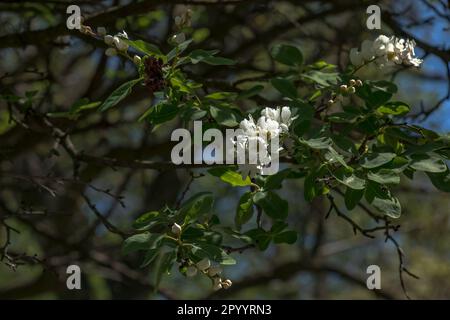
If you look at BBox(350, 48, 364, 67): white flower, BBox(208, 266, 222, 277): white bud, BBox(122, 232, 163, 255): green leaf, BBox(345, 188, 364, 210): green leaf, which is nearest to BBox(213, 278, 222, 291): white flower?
BBox(208, 266, 222, 277): white bud

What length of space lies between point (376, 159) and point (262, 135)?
35cm

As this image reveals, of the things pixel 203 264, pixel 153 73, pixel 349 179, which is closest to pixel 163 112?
pixel 153 73

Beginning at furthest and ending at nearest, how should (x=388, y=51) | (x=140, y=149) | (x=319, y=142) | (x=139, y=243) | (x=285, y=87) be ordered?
(x=140, y=149) < (x=285, y=87) < (x=388, y=51) < (x=319, y=142) < (x=139, y=243)

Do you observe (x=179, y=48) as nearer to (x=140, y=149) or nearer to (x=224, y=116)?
(x=224, y=116)

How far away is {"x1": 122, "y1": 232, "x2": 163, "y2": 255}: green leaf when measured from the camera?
6.56 ft

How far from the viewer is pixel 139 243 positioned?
2.01 meters

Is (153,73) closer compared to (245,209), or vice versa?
(153,73)

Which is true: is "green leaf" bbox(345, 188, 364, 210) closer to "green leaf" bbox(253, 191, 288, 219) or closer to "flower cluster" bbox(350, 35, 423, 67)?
"green leaf" bbox(253, 191, 288, 219)

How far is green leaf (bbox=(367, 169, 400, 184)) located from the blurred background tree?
756 mm

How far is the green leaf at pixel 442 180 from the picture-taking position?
225 cm

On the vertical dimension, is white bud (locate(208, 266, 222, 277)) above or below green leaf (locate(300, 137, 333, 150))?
below

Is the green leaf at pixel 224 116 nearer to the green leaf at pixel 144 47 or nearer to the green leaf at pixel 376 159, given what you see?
the green leaf at pixel 144 47

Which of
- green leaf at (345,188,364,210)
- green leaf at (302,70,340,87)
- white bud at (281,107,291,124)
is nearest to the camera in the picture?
white bud at (281,107,291,124)
